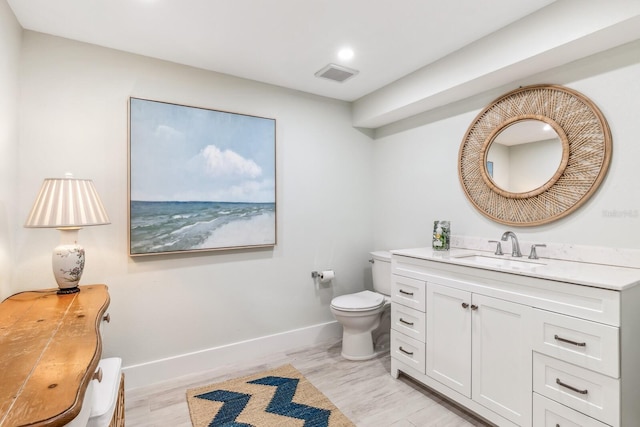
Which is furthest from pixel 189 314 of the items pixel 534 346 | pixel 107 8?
pixel 534 346

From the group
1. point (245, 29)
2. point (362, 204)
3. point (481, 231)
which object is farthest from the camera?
point (362, 204)

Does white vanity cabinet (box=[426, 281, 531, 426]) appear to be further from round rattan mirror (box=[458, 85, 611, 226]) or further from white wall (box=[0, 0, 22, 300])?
white wall (box=[0, 0, 22, 300])

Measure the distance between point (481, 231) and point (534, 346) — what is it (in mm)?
1007

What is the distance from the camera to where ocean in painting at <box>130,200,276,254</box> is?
7.72ft

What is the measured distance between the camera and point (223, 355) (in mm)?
2672

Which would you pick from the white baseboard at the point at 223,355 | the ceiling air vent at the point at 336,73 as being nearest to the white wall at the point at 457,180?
the ceiling air vent at the point at 336,73

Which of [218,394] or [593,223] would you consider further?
[218,394]

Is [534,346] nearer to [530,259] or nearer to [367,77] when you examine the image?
[530,259]

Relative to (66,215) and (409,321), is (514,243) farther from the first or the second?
(66,215)

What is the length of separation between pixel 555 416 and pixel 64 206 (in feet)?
8.68

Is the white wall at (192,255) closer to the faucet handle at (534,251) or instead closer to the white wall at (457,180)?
the white wall at (457,180)

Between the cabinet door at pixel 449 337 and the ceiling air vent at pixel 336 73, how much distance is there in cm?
174

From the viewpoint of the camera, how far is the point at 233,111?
272 centimetres

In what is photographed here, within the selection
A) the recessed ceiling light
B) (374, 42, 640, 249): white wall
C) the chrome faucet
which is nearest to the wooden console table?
the recessed ceiling light
